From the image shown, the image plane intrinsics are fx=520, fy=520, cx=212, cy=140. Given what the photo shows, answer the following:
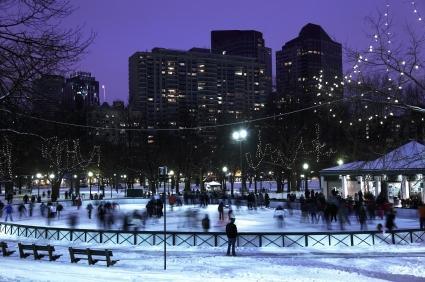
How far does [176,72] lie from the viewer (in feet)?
593

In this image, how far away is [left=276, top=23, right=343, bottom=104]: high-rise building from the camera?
50.5 ft

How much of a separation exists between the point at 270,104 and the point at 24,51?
52.6 metres

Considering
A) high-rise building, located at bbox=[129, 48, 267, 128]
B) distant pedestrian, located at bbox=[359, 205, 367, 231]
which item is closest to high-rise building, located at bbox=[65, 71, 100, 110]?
distant pedestrian, located at bbox=[359, 205, 367, 231]

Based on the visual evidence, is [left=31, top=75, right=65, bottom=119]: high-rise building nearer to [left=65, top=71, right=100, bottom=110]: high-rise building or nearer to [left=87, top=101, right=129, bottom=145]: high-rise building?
[left=65, top=71, right=100, bottom=110]: high-rise building

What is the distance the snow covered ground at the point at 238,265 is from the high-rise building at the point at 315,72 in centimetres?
525

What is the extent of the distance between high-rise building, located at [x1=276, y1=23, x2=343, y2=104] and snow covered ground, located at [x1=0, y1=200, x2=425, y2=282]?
5.25 metres

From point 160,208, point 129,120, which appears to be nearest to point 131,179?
point 129,120

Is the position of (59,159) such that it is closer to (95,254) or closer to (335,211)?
(335,211)

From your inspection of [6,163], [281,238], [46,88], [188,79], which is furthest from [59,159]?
[188,79]

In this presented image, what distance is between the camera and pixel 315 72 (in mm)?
30406

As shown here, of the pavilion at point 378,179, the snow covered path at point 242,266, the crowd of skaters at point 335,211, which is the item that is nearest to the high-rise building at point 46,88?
the snow covered path at point 242,266

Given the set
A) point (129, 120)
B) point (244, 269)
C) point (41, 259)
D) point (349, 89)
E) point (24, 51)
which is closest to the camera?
point (24, 51)

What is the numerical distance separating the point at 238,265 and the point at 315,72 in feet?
54.6

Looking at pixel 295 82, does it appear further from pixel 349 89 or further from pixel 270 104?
pixel 349 89
